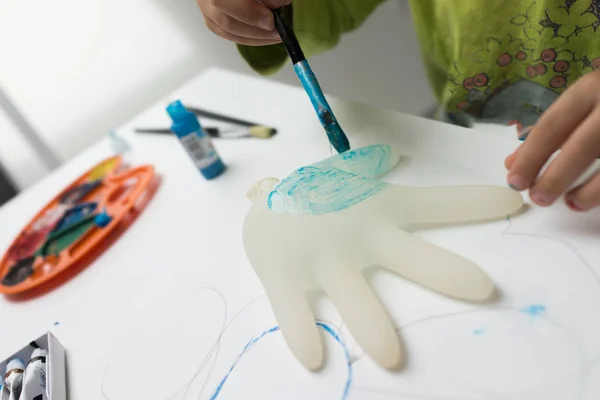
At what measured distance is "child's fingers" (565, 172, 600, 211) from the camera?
1.04 ft

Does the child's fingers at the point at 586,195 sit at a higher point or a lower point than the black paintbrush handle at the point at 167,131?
lower

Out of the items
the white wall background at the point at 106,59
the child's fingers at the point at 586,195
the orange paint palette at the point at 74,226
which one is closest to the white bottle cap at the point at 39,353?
the orange paint palette at the point at 74,226

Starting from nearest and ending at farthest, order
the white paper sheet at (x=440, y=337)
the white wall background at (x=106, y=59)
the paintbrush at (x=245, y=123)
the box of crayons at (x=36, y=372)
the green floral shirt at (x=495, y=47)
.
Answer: the white paper sheet at (x=440, y=337)
the box of crayons at (x=36, y=372)
the green floral shirt at (x=495, y=47)
the paintbrush at (x=245, y=123)
the white wall background at (x=106, y=59)

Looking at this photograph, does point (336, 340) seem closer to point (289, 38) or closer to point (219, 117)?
point (289, 38)

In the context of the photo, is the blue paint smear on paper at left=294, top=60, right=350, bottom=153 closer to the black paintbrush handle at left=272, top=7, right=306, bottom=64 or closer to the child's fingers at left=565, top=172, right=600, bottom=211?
the black paintbrush handle at left=272, top=7, right=306, bottom=64

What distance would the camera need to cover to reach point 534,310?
0.97 feet

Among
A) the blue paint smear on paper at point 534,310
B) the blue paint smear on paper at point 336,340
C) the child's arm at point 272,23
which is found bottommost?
the blue paint smear on paper at point 534,310

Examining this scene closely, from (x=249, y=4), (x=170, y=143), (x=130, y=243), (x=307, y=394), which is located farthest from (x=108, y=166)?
(x=307, y=394)

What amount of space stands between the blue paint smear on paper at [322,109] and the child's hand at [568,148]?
18 cm

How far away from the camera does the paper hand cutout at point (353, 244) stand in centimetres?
32

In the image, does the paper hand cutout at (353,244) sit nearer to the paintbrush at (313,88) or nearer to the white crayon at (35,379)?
the paintbrush at (313,88)

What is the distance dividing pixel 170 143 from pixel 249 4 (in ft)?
0.98

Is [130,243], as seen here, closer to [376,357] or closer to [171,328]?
[171,328]

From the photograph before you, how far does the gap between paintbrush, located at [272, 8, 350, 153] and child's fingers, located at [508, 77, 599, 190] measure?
18 centimetres
